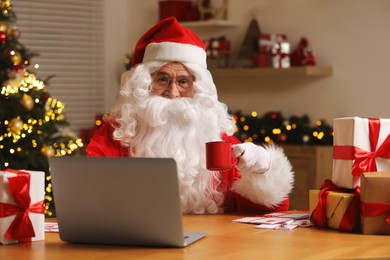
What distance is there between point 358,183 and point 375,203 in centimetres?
15

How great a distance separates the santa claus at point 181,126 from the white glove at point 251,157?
4 centimetres

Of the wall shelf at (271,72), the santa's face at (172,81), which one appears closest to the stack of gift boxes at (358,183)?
the santa's face at (172,81)

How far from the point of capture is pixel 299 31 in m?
6.60

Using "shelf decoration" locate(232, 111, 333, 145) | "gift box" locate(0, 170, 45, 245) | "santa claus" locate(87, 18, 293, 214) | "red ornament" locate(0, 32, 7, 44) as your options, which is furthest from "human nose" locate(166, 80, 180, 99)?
"shelf decoration" locate(232, 111, 333, 145)

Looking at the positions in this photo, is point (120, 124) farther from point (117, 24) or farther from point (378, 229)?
point (117, 24)

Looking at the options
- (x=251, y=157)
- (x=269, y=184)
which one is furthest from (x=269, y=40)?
(x=251, y=157)

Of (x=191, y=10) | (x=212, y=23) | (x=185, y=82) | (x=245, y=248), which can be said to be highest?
(x=191, y=10)

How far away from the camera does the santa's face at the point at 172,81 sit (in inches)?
137

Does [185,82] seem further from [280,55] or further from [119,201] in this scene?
[280,55]

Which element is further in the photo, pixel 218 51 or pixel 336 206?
pixel 218 51

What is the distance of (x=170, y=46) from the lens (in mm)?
3494

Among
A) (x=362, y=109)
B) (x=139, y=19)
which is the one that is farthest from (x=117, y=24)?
(x=362, y=109)

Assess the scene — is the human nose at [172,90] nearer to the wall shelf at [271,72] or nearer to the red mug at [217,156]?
the red mug at [217,156]

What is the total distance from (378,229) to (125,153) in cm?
122
